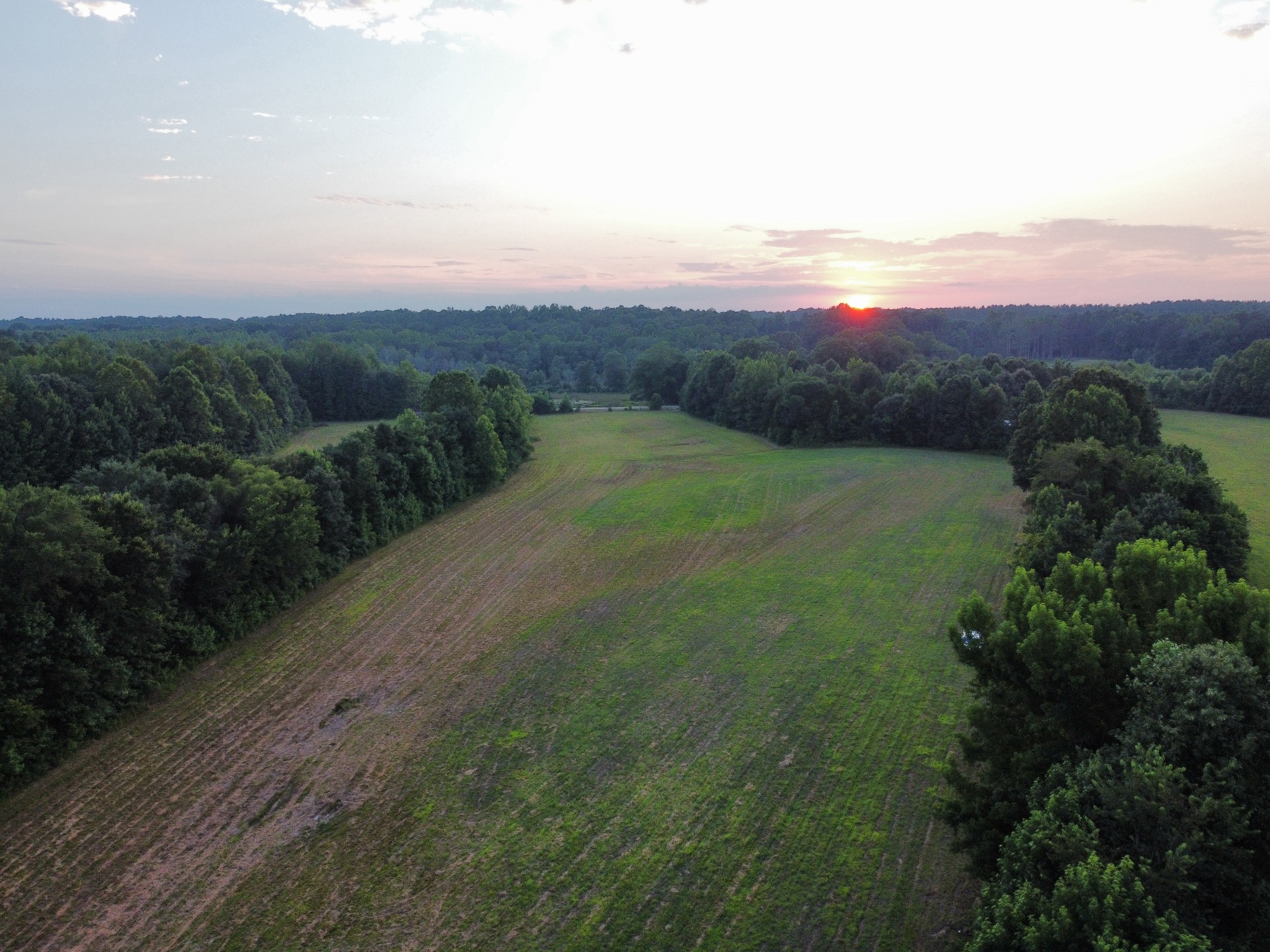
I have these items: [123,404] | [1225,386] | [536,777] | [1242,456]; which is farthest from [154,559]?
[1225,386]

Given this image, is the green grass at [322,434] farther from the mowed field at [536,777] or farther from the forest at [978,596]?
the mowed field at [536,777]

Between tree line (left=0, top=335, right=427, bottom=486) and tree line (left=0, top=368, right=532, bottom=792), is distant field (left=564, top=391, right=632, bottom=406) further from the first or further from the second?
tree line (left=0, top=368, right=532, bottom=792)

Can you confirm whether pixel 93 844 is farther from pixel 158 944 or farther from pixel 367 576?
pixel 367 576

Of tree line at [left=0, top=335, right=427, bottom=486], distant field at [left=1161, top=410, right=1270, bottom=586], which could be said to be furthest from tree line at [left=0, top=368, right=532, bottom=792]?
distant field at [left=1161, top=410, right=1270, bottom=586]

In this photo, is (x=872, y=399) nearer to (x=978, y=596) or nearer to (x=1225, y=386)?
(x=1225, y=386)

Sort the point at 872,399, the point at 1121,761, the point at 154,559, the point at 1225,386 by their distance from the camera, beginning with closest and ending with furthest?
the point at 1121,761
the point at 154,559
the point at 872,399
the point at 1225,386

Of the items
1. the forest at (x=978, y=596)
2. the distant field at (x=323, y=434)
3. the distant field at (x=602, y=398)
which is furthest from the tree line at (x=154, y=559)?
the distant field at (x=602, y=398)

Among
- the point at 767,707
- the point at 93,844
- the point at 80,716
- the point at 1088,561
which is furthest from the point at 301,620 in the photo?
the point at 1088,561

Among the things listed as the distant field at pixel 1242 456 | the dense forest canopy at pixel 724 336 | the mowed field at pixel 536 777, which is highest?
the dense forest canopy at pixel 724 336
